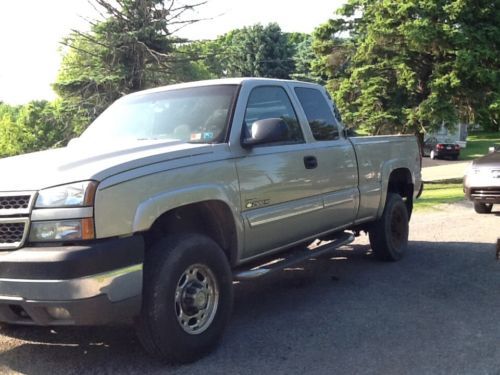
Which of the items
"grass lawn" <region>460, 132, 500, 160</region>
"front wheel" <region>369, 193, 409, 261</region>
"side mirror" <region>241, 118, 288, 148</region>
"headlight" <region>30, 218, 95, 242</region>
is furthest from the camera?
"grass lawn" <region>460, 132, 500, 160</region>

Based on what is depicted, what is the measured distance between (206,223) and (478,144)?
171 ft

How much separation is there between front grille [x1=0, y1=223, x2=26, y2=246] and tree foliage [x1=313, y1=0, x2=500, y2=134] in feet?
59.1

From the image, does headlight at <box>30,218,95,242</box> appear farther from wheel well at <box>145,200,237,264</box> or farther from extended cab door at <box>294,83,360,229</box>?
extended cab door at <box>294,83,360,229</box>

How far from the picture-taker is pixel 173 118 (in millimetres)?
4828

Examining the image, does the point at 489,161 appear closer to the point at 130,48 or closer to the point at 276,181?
the point at 276,181

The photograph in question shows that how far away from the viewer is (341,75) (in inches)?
985

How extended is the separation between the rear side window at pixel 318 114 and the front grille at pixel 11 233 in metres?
3.02

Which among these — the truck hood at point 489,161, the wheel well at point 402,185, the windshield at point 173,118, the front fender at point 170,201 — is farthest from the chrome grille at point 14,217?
the truck hood at point 489,161

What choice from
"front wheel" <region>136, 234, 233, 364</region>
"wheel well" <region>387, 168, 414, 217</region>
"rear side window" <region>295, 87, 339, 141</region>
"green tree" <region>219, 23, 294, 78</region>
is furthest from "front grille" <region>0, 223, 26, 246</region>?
"green tree" <region>219, 23, 294, 78</region>

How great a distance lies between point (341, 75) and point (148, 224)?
22456 mm

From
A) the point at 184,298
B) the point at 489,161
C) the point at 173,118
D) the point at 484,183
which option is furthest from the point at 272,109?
the point at 489,161

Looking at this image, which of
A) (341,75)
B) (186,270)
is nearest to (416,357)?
(186,270)

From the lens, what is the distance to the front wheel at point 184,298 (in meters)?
3.66

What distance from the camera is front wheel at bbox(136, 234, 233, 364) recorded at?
3.66m
